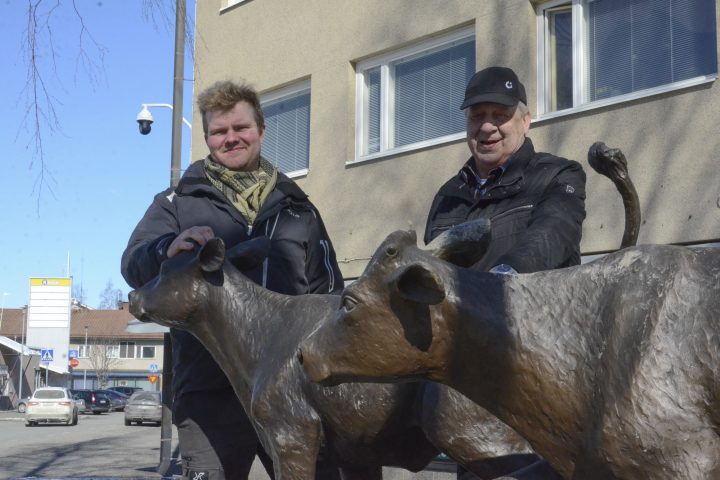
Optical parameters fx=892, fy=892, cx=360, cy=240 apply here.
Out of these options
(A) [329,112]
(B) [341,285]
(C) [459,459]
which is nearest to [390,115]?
(A) [329,112]

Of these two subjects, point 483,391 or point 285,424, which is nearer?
point 483,391

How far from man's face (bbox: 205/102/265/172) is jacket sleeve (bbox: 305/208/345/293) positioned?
1.18 ft

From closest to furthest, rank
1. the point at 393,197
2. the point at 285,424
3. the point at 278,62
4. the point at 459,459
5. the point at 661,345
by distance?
1. the point at 661,345
2. the point at 459,459
3. the point at 285,424
4. the point at 393,197
5. the point at 278,62

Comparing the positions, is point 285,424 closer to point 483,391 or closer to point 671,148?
point 483,391

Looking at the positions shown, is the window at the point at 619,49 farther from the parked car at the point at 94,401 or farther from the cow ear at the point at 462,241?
the parked car at the point at 94,401

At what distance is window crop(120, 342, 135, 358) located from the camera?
74.9m

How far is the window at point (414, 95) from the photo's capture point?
9.63 m

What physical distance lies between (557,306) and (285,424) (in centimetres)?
125

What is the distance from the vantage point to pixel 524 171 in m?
2.93

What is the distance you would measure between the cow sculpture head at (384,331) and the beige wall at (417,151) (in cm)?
494

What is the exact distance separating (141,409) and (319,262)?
3213cm

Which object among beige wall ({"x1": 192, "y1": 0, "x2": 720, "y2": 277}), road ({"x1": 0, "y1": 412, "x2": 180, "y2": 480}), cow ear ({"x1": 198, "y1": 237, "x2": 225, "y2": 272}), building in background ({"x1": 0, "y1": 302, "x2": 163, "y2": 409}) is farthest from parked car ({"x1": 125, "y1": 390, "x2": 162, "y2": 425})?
building in background ({"x1": 0, "y1": 302, "x2": 163, "y2": 409})

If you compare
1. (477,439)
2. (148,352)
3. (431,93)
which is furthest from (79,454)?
(148,352)

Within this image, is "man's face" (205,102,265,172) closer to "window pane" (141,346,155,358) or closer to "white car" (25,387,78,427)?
"white car" (25,387,78,427)
